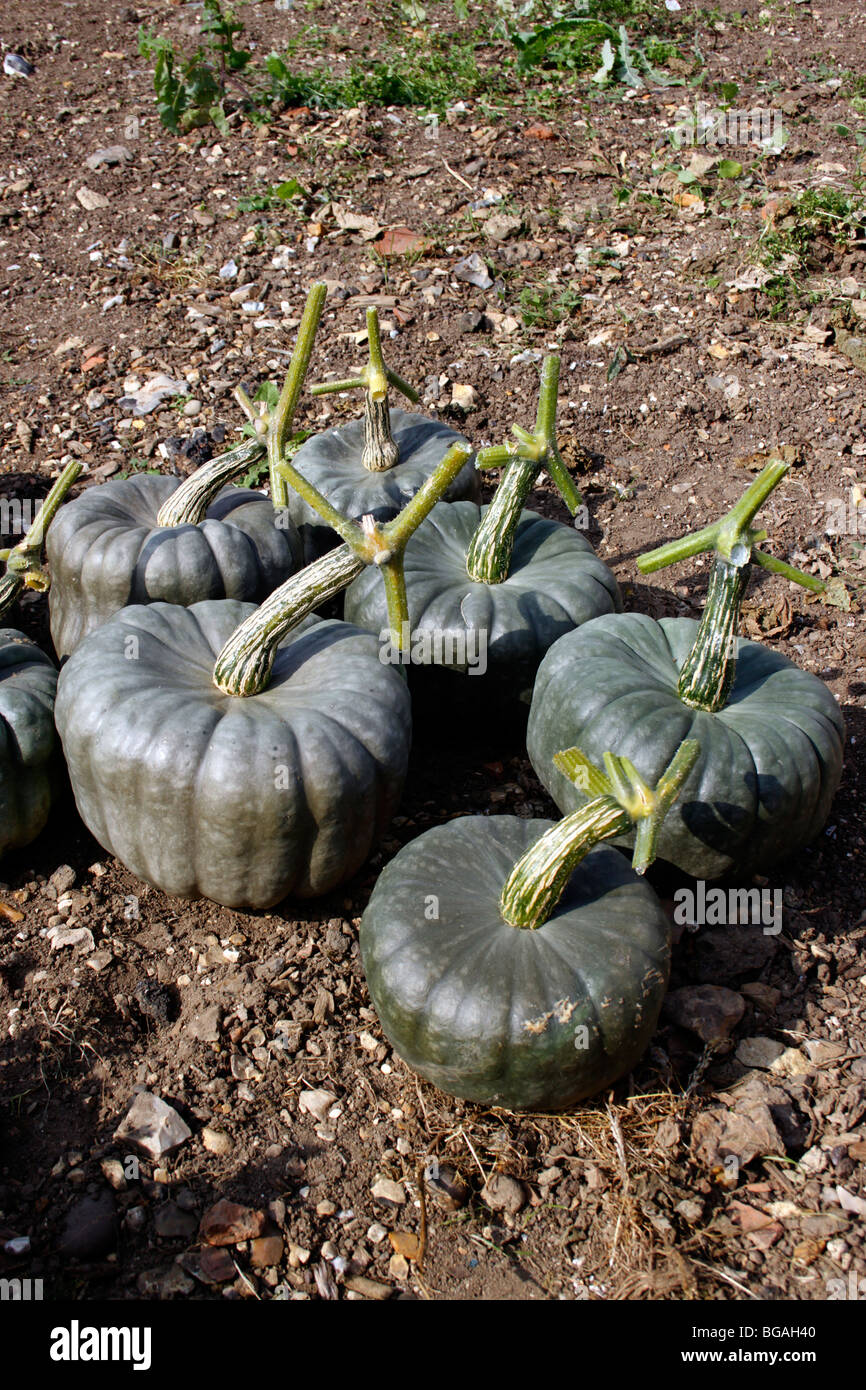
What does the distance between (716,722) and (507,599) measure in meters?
1.04

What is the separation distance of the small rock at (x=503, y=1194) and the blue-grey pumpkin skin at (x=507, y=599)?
6.38ft

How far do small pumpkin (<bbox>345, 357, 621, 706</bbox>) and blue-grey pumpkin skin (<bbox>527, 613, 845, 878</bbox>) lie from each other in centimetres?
25

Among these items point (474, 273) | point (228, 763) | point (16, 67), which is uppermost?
point (16, 67)

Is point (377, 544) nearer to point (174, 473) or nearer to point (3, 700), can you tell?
point (3, 700)

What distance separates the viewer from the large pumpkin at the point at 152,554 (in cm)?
461

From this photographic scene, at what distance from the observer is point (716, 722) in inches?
160

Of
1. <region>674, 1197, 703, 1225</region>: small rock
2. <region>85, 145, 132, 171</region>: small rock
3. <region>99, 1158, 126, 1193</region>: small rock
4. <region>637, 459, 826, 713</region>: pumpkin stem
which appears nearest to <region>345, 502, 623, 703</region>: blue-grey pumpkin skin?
<region>637, 459, 826, 713</region>: pumpkin stem

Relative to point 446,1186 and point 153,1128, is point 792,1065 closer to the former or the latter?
point 446,1186

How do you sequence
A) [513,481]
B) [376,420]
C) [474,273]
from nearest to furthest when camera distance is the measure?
[513,481] → [376,420] → [474,273]

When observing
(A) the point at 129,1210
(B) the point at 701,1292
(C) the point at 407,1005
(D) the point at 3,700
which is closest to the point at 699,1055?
(B) the point at 701,1292

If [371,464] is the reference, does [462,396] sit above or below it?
below

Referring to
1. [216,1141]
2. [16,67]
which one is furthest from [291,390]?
[16,67]

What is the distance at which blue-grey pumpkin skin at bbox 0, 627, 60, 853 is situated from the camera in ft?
13.6
